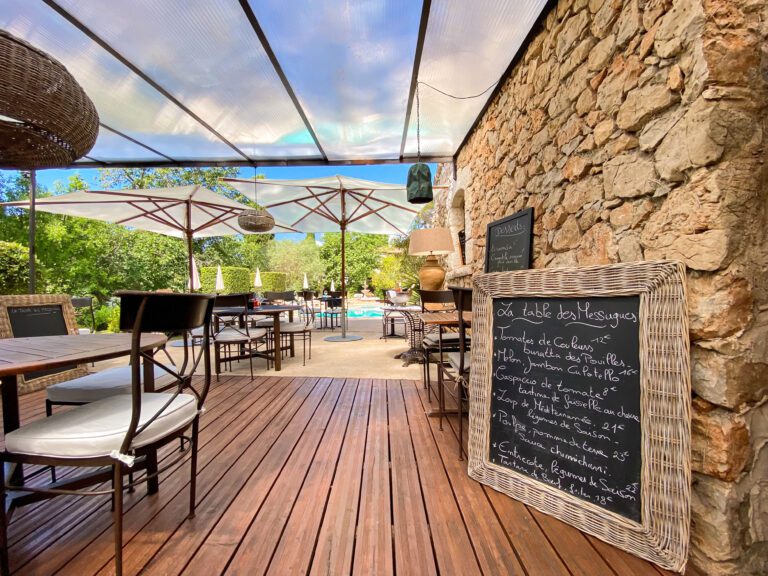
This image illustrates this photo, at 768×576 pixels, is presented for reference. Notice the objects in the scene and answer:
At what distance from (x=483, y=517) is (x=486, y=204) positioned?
2.86 m

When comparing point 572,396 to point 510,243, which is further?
point 510,243

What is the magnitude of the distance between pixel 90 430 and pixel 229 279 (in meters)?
10.8

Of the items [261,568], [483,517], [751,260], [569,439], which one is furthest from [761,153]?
[261,568]

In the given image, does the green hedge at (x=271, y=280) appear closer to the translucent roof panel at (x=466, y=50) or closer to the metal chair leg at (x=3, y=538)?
the translucent roof panel at (x=466, y=50)

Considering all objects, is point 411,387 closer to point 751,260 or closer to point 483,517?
point 483,517

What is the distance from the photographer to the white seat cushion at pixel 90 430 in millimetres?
944

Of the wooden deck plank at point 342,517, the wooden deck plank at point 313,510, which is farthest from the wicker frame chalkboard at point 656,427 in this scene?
the wooden deck plank at point 313,510

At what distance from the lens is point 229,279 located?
10.8m

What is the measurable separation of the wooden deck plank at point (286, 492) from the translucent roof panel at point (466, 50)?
9.59 feet

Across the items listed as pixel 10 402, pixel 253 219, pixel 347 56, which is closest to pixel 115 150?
pixel 253 219

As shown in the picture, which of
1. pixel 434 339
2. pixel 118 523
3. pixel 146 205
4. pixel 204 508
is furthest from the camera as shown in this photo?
pixel 146 205

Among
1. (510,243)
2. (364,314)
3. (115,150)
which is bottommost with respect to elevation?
(364,314)

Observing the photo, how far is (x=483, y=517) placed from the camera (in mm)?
1240

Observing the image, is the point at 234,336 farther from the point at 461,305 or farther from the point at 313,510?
the point at 461,305
